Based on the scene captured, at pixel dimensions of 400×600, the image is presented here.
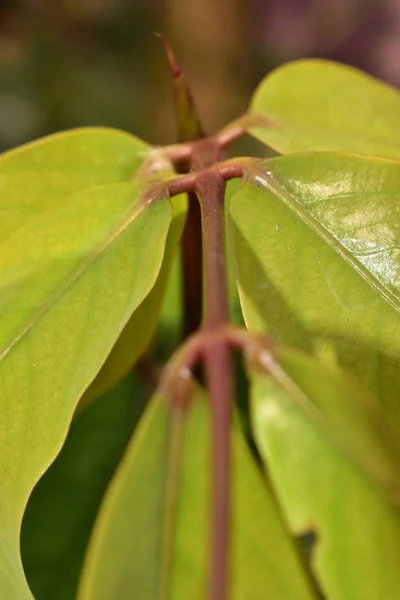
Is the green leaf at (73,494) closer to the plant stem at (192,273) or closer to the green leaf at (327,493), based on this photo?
the plant stem at (192,273)

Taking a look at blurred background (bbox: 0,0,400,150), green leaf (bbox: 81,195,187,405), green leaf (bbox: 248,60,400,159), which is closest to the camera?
green leaf (bbox: 81,195,187,405)

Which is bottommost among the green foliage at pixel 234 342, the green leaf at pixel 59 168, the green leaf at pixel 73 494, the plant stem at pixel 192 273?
the green leaf at pixel 73 494

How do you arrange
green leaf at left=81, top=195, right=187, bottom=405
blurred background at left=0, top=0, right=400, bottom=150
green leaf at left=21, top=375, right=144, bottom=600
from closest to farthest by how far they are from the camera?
1. green leaf at left=81, top=195, right=187, bottom=405
2. green leaf at left=21, top=375, right=144, bottom=600
3. blurred background at left=0, top=0, right=400, bottom=150

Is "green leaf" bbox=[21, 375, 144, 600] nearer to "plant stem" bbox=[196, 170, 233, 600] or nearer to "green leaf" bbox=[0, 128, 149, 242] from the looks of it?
"green leaf" bbox=[0, 128, 149, 242]

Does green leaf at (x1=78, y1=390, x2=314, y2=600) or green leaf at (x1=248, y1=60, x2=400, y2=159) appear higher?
green leaf at (x1=248, y1=60, x2=400, y2=159)

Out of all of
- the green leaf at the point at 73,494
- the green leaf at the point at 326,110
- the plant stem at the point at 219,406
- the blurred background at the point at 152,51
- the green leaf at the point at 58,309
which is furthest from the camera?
the blurred background at the point at 152,51

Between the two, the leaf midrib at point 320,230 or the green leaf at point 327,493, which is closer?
the green leaf at point 327,493

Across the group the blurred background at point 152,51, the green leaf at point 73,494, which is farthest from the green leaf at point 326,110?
the blurred background at point 152,51

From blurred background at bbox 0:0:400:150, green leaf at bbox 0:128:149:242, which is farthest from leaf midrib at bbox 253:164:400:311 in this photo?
blurred background at bbox 0:0:400:150
